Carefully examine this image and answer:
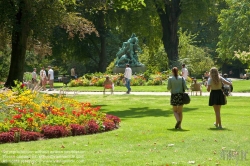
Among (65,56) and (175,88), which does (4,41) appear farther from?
(65,56)

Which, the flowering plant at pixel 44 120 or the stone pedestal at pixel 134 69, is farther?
the stone pedestal at pixel 134 69

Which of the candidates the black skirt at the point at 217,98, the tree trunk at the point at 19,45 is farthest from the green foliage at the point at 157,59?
the black skirt at the point at 217,98

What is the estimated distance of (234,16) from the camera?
5062 centimetres

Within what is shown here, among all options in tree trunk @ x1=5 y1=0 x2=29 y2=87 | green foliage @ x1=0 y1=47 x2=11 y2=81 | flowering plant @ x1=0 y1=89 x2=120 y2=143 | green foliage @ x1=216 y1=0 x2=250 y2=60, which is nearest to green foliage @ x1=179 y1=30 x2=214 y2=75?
green foliage @ x1=216 y1=0 x2=250 y2=60

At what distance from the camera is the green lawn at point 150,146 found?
977 cm

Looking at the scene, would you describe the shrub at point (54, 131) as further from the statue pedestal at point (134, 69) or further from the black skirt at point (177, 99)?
the statue pedestal at point (134, 69)

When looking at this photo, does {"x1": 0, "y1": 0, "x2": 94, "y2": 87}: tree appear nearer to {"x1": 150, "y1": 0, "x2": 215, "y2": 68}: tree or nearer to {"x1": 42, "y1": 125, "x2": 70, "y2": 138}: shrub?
{"x1": 42, "y1": 125, "x2": 70, "y2": 138}: shrub

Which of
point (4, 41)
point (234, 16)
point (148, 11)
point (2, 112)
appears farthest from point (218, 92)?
point (234, 16)

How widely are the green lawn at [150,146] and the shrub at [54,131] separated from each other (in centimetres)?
36

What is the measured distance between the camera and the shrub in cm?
1281

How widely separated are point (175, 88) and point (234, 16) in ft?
122

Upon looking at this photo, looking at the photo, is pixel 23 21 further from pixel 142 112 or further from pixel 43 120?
pixel 43 120

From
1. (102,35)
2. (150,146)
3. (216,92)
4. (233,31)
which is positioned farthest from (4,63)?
(150,146)

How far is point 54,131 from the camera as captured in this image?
507 inches
